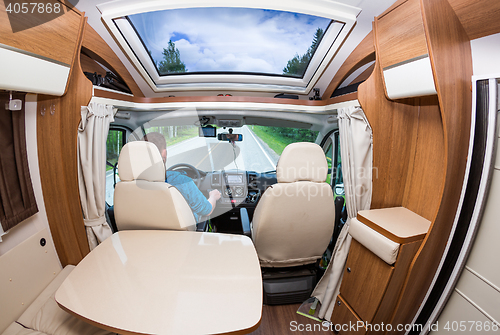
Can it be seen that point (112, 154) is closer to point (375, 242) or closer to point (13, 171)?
point (13, 171)

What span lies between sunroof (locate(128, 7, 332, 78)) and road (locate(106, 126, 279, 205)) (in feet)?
3.93

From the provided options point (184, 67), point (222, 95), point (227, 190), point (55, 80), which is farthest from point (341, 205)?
point (55, 80)

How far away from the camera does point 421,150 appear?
64.4 inches

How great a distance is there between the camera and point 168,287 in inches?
41.8

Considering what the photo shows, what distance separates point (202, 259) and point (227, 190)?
1741 mm

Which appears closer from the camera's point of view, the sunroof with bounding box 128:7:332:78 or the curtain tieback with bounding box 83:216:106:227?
the sunroof with bounding box 128:7:332:78

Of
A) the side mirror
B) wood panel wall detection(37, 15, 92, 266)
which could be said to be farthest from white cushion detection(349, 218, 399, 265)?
wood panel wall detection(37, 15, 92, 266)

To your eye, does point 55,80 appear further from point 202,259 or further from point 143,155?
point 202,259

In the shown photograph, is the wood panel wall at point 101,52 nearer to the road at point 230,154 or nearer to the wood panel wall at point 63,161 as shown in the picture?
the wood panel wall at point 63,161

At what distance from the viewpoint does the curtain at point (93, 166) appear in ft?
5.73

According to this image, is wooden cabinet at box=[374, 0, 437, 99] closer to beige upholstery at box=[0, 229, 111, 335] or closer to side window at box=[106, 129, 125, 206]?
beige upholstery at box=[0, 229, 111, 335]

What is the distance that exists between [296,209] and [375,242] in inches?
23.4

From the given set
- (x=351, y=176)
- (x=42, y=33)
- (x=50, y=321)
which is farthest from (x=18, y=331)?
(x=351, y=176)

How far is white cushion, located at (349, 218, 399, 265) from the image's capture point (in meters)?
1.25
